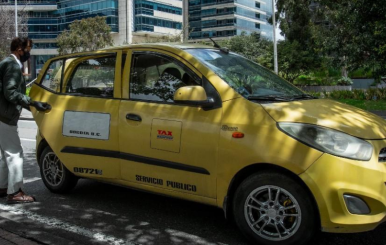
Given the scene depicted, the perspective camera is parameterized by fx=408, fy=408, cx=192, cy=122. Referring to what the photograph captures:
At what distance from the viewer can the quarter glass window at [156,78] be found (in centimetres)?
402

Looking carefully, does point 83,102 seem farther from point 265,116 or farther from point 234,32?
point 234,32

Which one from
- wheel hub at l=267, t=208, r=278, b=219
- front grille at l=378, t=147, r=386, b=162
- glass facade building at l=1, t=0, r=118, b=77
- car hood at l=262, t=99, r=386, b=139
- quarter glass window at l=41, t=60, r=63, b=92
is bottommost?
wheel hub at l=267, t=208, r=278, b=219

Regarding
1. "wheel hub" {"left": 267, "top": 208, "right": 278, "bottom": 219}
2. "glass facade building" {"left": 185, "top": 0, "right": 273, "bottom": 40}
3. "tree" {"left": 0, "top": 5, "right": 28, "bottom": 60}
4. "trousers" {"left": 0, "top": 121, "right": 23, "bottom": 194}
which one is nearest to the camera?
"wheel hub" {"left": 267, "top": 208, "right": 278, "bottom": 219}

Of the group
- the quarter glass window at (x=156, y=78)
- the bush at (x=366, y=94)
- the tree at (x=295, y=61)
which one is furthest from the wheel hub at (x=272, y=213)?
the tree at (x=295, y=61)

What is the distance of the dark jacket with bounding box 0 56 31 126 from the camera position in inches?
181

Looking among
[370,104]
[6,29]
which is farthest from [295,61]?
[6,29]

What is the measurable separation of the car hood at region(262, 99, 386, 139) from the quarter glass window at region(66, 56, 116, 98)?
1.87 metres

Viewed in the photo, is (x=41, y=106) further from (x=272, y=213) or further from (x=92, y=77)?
(x=272, y=213)

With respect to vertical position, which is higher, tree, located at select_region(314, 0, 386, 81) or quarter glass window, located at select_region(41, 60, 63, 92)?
tree, located at select_region(314, 0, 386, 81)

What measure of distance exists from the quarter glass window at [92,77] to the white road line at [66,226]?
141 centimetres

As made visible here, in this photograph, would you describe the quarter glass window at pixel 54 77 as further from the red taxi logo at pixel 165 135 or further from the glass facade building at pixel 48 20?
the glass facade building at pixel 48 20

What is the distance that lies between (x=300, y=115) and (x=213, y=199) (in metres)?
1.07

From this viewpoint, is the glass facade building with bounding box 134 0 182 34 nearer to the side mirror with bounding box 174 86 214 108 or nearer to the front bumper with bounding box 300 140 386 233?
the side mirror with bounding box 174 86 214 108

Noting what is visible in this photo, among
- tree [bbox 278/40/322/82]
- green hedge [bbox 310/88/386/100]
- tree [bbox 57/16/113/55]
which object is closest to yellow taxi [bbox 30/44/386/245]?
green hedge [bbox 310/88/386/100]
